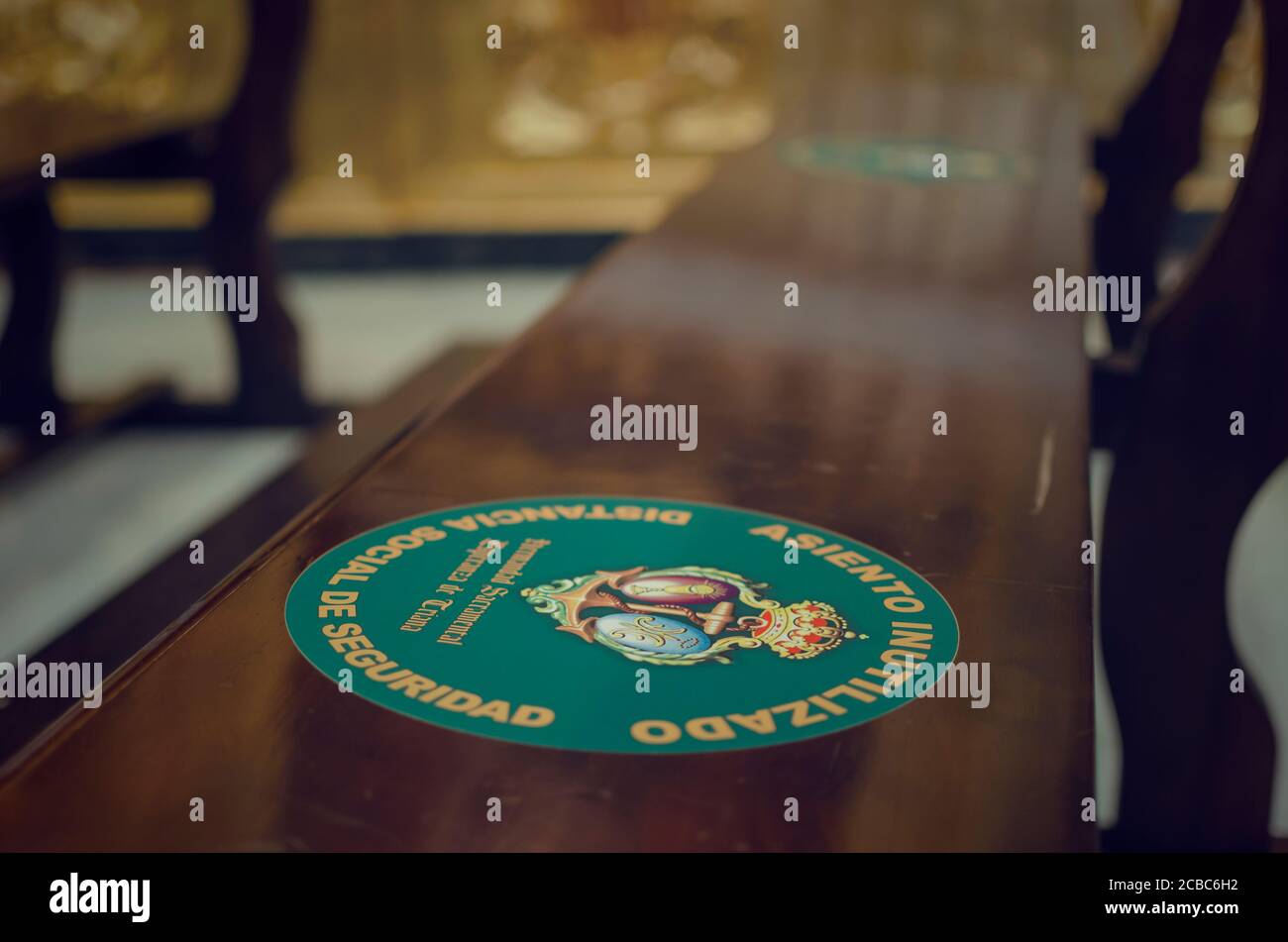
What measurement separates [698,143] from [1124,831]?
4.83 metres

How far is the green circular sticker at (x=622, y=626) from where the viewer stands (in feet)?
2.76

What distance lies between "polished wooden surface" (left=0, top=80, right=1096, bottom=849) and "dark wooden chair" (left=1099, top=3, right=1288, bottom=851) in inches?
4.8

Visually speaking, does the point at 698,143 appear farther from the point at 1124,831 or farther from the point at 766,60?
the point at 1124,831

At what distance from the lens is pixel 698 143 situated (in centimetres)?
605

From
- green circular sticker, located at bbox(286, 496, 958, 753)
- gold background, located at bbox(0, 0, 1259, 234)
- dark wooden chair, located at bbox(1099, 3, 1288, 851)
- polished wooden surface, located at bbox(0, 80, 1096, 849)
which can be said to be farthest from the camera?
gold background, located at bbox(0, 0, 1259, 234)

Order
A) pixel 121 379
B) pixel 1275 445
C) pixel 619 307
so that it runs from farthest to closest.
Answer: pixel 121 379 → pixel 619 307 → pixel 1275 445

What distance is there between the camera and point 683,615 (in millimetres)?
974

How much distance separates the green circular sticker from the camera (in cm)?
84

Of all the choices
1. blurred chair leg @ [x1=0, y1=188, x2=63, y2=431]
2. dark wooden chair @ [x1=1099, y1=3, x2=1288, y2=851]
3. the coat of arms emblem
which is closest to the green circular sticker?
the coat of arms emblem

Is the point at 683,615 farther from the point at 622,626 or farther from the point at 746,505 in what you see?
the point at 746,505

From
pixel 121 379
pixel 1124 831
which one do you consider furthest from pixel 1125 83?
pixel 1124 831

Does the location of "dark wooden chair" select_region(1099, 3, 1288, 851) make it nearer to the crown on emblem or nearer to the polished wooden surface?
the polished wooden surface

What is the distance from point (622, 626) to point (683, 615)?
1.8 inches
